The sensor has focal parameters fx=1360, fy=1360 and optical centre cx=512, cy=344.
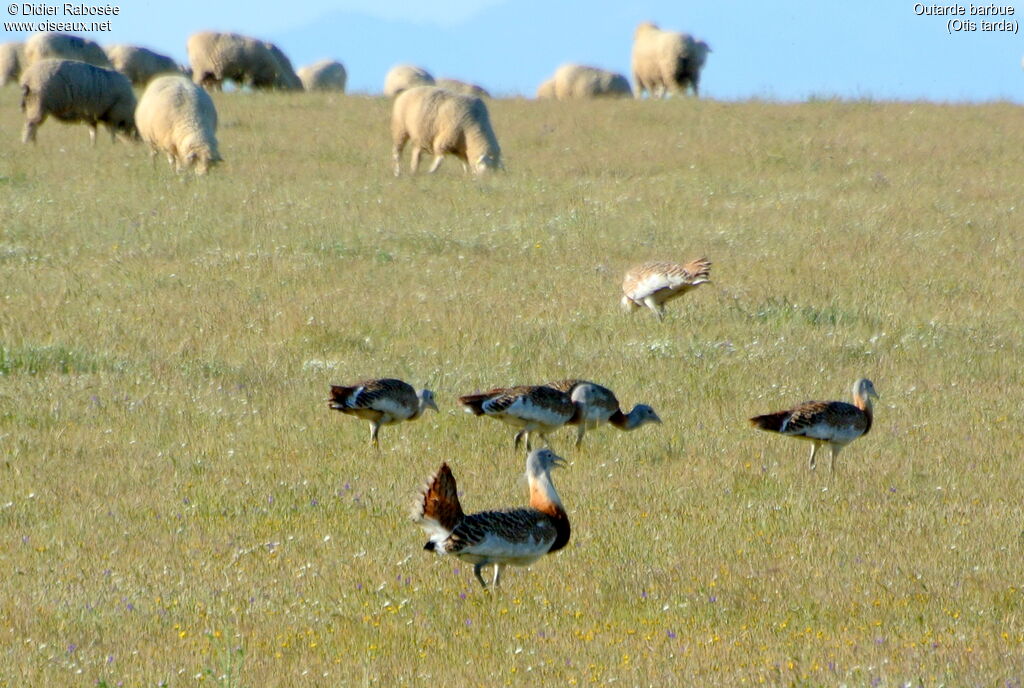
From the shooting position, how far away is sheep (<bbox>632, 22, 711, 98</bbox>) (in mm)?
44625

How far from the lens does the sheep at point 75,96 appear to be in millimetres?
28109

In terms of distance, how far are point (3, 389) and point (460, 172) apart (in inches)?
644

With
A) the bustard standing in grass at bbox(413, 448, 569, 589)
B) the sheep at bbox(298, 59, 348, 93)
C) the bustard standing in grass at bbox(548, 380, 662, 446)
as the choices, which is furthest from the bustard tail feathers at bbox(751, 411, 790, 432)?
the sheep at bbox(298, 59, 348, 93)

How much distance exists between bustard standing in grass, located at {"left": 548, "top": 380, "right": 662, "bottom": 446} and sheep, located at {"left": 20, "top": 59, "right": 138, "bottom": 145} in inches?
810

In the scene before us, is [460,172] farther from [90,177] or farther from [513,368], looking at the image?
[513,368]

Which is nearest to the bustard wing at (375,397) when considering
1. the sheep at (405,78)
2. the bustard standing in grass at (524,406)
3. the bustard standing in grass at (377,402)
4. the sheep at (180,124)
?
the bustard standing in grass at (377,402)

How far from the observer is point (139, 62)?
137 ft

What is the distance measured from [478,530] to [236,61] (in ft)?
123

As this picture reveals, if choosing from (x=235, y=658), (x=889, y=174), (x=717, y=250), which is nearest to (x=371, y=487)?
(x=235, y=658)

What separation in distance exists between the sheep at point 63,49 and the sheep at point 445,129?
16.6 meters

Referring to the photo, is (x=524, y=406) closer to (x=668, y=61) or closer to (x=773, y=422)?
(x=773, y=422)

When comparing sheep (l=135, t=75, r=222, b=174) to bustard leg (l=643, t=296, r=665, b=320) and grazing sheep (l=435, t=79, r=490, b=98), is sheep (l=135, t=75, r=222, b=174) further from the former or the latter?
grazing sheep (l=435, t=79, r=490, b=98)

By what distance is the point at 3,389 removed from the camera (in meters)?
12.1

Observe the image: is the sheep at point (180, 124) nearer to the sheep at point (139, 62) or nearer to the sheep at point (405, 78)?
the sheep at point (139, 62)
